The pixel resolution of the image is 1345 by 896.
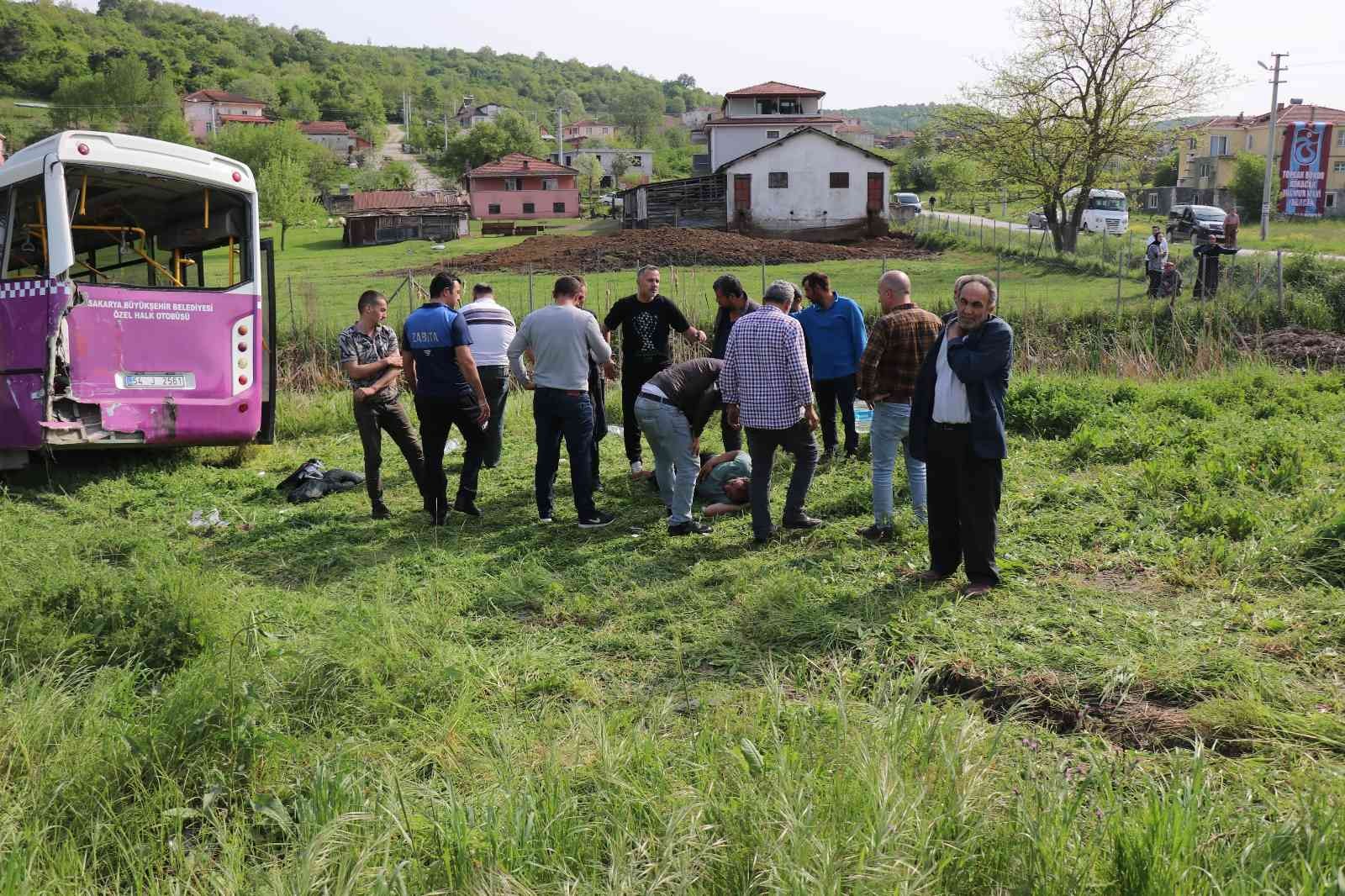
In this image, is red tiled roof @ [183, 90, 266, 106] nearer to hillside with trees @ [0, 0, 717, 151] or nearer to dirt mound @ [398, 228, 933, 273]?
hillside with trees @ [0, 0, 717, 151]

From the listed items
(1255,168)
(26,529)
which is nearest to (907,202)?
(1255,168)

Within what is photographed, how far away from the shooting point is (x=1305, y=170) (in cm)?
6234

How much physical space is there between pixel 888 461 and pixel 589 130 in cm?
15004

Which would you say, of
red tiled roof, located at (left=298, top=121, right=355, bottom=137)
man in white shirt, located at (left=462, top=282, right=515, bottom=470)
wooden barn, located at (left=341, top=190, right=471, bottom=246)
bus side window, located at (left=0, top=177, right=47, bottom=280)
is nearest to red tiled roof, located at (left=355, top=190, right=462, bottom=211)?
wooden barn, located at (left=341, top=190, right=471, bottom=246)

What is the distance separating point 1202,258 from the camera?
2050 cm

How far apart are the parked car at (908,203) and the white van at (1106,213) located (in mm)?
11435

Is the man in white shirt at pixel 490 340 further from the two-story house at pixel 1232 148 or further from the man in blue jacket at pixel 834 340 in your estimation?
the two-story house at pixel 1232 148

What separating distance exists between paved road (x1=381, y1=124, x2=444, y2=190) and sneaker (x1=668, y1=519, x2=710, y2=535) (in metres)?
94.7

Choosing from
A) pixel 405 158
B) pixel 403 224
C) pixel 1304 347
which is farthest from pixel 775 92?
pixel 405 158

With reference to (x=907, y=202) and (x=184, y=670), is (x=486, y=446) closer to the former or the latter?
(x=184, y=670)

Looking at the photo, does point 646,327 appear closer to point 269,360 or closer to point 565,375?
point 565,375

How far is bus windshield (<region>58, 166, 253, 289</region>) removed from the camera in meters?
10.4

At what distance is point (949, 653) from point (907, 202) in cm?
6161

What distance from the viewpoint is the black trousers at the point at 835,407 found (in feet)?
31.8
